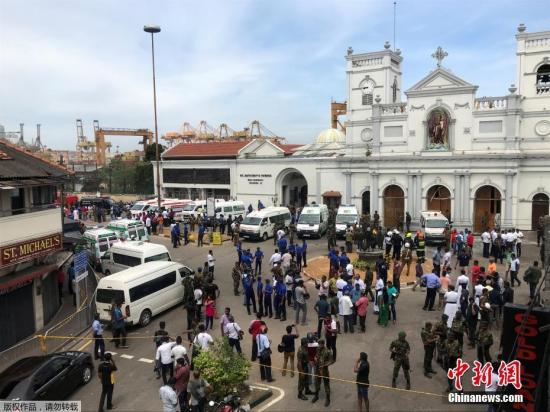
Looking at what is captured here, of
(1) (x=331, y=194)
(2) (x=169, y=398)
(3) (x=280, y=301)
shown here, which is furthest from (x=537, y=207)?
(2) (x=169, y=398)

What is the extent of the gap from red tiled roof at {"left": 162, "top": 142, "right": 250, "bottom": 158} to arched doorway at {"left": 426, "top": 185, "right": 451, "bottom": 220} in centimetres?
1958

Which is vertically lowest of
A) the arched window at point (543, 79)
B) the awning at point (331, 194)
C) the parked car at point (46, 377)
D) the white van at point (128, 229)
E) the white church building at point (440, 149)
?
the parked car at point (46, 377)

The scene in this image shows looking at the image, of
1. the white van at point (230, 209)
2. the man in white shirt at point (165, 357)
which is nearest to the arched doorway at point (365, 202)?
the white van at point (230, 209)

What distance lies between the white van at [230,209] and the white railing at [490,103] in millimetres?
19052

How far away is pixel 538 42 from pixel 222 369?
106 feet

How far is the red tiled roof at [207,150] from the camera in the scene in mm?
47778

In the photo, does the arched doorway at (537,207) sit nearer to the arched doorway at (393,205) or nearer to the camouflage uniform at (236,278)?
the arched doorway at (393,205)

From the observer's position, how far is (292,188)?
4644 cm

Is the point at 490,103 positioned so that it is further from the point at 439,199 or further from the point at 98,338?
the point at 98,338

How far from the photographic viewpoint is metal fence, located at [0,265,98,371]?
14.2 metres

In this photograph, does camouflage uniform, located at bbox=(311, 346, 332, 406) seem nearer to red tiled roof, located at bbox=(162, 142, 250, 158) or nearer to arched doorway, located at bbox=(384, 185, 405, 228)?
arched doorway, located at bbox=(384, 185, 405, 228)

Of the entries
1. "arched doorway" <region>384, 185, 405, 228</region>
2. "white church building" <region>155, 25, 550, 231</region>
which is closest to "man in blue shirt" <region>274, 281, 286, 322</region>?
"white church building" <region>155, 25, 550, 231</region>

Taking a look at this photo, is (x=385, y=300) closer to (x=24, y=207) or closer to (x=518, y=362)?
(x=518, y=362)

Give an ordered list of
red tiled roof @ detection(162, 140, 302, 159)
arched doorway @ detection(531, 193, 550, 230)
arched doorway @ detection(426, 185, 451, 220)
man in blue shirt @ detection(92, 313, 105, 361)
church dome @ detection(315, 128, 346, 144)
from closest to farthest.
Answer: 1. man in blue shirt @ detection(92, 313, 105, 361)
2. arched doorway @ detection(531, 193, 550, 230)
3. arched doorway @ detection(426, 185, 451, 220)
4. red tiled roof @ detection(162, 140, 302, 159)
5. church dome @ detection(315, 128, 346, 144)
